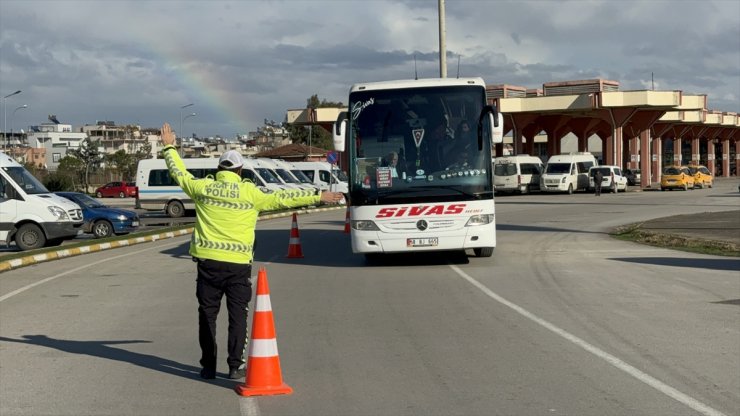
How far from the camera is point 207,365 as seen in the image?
805 cm

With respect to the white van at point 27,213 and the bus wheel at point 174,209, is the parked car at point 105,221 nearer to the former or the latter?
the white van at point 27,213

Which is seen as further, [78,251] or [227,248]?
[78,251]

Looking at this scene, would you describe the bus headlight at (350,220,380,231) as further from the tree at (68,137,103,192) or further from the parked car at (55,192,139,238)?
the tree at (68,137,103,192)

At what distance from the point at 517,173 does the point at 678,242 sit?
38.5 metres

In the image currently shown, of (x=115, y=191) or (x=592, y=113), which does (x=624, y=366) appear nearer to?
(x=592, y=113)

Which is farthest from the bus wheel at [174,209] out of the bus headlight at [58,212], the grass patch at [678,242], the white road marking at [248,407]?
the white road marking at [248,407]

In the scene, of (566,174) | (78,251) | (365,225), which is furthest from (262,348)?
(566,174)

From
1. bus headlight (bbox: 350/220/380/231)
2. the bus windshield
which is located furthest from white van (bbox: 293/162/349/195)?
bus headlight (bbox: 350/220/380/231)

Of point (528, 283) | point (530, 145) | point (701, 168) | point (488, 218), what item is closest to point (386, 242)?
point (488, 218)

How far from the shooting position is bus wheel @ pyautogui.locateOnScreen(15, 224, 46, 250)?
25.0m

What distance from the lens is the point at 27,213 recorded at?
24.9 metres

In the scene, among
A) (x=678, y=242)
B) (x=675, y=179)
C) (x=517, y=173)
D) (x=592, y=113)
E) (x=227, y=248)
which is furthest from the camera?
(x=592, y=113)

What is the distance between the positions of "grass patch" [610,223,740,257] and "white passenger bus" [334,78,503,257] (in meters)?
6.26

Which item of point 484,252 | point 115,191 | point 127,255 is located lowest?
point 127,255
